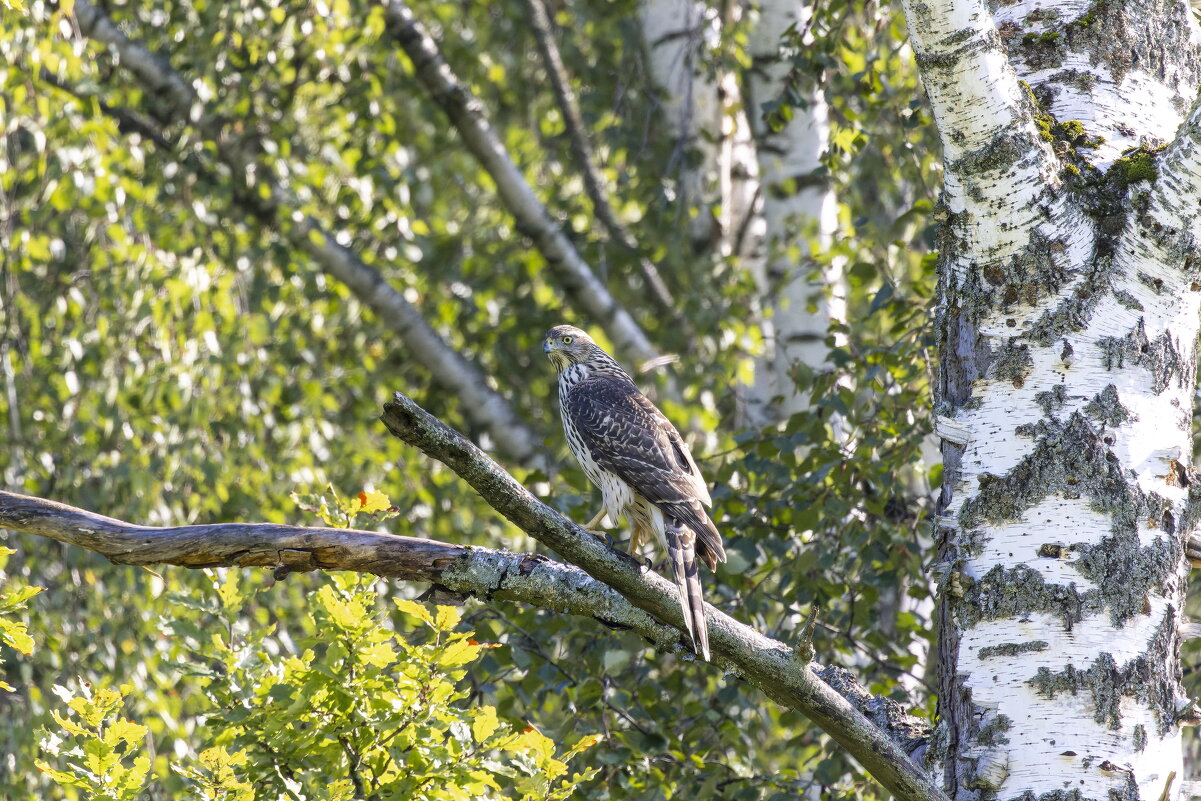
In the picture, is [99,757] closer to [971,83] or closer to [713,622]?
[713,622]

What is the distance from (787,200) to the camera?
226 inches

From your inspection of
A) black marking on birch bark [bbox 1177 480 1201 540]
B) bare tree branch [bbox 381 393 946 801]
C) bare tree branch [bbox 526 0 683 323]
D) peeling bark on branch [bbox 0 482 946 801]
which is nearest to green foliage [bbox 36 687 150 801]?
peeling bark on branch [bbox 0 482 946 801]

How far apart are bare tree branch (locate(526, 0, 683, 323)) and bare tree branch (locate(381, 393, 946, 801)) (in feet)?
16.4

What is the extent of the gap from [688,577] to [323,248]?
358cm

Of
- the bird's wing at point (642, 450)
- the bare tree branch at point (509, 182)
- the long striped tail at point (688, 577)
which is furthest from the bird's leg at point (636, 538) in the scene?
the bare tree branch at point (509, 182)

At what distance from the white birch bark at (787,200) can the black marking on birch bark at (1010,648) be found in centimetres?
303

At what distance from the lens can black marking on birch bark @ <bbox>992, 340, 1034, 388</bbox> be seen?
2.39 metres

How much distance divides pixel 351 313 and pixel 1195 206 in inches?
210

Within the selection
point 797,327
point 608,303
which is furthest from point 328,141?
point 797,327

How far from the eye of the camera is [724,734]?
3793 mm

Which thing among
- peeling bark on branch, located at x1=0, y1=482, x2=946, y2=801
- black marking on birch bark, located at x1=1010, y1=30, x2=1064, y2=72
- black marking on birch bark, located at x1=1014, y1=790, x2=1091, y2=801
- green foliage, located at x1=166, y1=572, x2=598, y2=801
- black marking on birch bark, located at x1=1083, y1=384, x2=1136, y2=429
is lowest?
green foliage, located at x1=166, y1=572, x2=598, y2=801

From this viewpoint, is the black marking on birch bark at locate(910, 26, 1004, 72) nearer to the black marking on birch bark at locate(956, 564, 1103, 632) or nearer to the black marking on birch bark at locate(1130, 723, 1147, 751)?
the black marking on birch bark at locate(956, 564, 1103, 632)

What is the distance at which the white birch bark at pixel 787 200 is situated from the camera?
5391 mm

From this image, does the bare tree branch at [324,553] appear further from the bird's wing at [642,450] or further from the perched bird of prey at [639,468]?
the bird's wing at [642,450]
